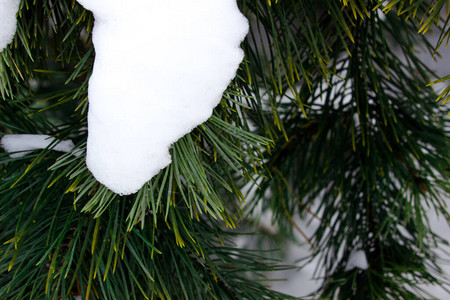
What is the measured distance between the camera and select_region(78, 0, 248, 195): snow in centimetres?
30

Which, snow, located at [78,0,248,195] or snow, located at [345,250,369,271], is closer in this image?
snow, located at [78,0,248,195]

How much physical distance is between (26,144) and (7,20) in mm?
143

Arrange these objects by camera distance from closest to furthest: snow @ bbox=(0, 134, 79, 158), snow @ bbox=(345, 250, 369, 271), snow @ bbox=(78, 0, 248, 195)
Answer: snow @ bbox=(78, 0, 248, 195) → snow @ bbox=(0, 134, 79, 158) → snow @ bbox=(345, 250, 369, 271)

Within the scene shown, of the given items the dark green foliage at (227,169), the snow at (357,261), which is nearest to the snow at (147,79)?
the dark green foliage at (227,169)

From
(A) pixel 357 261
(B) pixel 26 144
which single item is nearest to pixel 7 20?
(B) pixel 26 144

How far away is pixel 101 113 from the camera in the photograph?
30 centimetres

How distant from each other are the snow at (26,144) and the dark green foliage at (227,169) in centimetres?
1

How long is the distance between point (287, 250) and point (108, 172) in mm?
1606

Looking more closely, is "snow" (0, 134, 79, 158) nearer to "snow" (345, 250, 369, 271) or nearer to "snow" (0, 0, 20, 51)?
"snow" (0, 0, 20, 51)

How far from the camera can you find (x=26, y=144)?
426 millimetres

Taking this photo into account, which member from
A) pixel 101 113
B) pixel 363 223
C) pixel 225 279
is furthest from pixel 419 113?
pixel 101 113

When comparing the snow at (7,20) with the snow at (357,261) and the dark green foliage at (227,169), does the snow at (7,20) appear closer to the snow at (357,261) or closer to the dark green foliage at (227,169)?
the dark green foliage at (227,169)

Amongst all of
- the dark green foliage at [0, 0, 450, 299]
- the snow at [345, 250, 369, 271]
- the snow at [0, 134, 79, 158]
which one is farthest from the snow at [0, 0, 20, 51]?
the snow at [345, 250, 369, 271]

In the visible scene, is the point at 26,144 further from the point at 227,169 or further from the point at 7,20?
the point at 227,169
